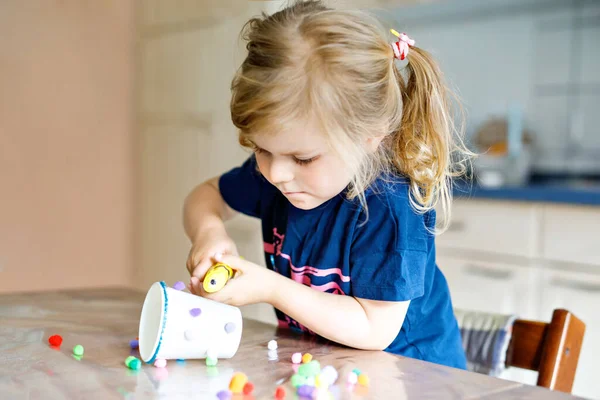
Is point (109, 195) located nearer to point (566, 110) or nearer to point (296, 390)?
point (566, 110)

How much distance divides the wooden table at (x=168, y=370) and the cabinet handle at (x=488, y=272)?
123 cm

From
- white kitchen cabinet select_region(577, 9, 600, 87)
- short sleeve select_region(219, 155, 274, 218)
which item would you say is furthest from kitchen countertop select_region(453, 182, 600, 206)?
short sleeve select_region(219, 155, 274, 218)

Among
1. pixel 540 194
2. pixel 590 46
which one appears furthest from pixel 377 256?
pixel 590 46

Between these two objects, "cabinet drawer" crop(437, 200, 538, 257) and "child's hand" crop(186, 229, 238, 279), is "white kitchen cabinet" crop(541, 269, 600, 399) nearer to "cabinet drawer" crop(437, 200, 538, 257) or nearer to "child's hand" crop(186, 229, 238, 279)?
"cabinet drawer" crop(437, 200, 538, 257)

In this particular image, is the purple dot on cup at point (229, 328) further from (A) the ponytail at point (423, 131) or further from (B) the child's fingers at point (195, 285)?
(A) the ponytail at point (423, 131)

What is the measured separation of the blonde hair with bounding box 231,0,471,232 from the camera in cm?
88

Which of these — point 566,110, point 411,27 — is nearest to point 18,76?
point 411,27

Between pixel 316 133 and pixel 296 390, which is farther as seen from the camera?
pixel 316 133

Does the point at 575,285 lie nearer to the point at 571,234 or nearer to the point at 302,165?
the point at 571,234

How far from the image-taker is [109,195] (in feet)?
9.91

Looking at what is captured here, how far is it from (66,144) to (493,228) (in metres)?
1.83

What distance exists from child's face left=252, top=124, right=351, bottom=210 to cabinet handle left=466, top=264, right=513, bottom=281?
123cm

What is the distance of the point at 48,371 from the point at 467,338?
69 cm

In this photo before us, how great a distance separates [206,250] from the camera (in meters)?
0.95
